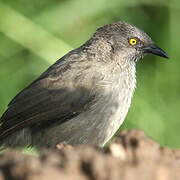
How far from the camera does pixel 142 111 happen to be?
880 centimetres

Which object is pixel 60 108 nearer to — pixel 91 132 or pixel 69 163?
pixel 91 132

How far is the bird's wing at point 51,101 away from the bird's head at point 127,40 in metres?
0.53

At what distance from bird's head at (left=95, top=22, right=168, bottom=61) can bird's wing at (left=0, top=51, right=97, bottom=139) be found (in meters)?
0.53

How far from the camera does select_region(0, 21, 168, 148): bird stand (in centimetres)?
638

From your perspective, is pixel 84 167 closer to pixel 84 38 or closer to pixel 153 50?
pixel 153 50

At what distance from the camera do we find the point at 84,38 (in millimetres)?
9344

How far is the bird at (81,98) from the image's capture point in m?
6.38

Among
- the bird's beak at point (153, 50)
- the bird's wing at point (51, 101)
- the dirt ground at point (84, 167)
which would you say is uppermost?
the bird's beak at point (153, 50)

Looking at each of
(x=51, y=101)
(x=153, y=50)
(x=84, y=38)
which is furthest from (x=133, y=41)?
(x=84, y=38)

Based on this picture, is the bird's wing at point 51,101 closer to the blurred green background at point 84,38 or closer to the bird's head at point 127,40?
the bird's head at point 127,40

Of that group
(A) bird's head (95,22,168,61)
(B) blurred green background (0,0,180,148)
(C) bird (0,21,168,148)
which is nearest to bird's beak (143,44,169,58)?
(A) bird's head (95,22,168,61)

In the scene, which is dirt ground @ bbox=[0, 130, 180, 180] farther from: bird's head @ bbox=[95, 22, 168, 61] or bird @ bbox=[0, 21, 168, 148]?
bird's head @ bbox=[95, 22, 168, 61]

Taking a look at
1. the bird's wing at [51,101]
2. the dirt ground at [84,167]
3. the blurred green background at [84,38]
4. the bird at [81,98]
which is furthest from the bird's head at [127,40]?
the dirt ground at [84,167]

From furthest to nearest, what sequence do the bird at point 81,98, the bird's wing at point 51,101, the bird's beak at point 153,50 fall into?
the bird's beak at point 153,50 < the bird's wing at point 51,101 < the bird at point 81,98
